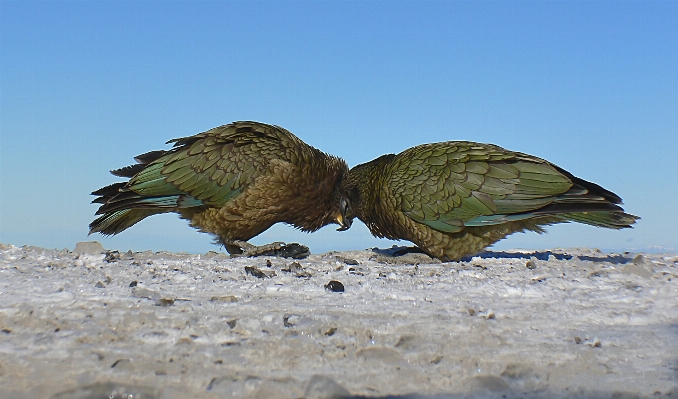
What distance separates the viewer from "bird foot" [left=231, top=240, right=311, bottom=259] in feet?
24.7

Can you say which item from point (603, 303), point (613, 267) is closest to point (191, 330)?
point (603, 303)

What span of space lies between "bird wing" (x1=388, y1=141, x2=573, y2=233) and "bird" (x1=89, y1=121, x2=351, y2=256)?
50.9 inches

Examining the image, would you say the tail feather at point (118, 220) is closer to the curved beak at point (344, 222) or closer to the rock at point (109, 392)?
the curved beak at point (344, 222)

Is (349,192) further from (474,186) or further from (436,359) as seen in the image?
(436,359)

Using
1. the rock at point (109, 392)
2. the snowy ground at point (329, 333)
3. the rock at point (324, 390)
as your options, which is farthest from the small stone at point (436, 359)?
the rock at point (109, 392)

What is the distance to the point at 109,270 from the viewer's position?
598 cm

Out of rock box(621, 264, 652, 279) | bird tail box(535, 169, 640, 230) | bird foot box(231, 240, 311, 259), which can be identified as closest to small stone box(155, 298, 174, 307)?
bird foot box(231, 240, 311, 259)

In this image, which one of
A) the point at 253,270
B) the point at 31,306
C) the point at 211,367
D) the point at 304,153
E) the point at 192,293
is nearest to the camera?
the point at 211,367

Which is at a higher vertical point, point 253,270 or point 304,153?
point 304,153

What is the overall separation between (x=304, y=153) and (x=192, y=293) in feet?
10.6

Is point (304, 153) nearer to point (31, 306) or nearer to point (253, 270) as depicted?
point (253, 270)

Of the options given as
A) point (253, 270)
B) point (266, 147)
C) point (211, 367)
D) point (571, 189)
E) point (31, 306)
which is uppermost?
point (266, 147)

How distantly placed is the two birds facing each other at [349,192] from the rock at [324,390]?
12.9 feet

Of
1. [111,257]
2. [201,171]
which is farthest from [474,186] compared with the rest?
[111,257]
